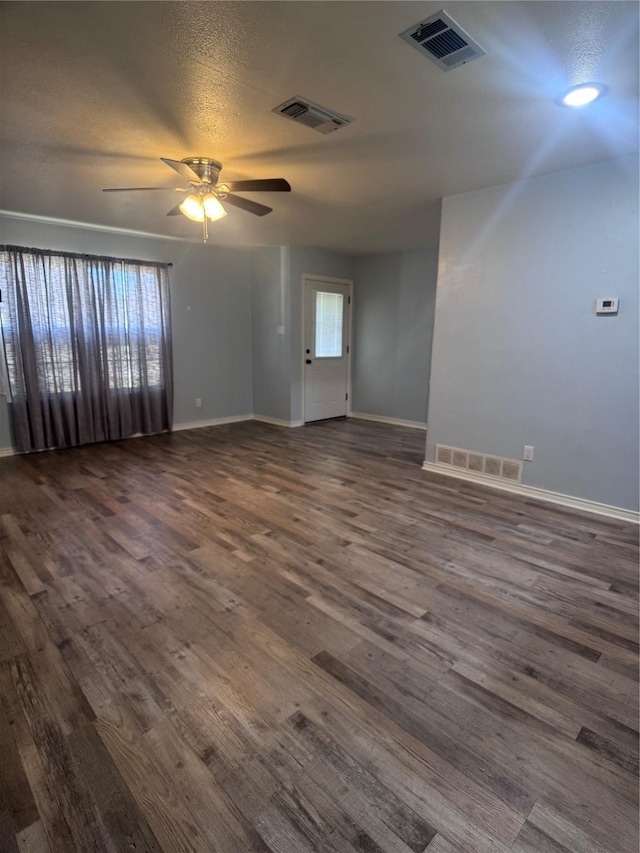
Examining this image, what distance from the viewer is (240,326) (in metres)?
6.27

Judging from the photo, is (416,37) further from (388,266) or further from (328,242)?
(388,266)

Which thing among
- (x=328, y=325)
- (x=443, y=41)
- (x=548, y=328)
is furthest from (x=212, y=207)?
(x=328, y=325)

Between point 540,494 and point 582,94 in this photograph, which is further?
point 540,494

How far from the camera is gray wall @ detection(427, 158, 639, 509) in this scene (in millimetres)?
2926

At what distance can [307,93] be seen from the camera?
2020 mm

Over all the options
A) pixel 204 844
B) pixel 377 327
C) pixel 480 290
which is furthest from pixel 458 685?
pixel 377 327

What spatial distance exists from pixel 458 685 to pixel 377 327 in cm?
551

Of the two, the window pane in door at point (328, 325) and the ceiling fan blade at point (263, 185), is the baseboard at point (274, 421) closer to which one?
the window pane in door at point (328, 325)

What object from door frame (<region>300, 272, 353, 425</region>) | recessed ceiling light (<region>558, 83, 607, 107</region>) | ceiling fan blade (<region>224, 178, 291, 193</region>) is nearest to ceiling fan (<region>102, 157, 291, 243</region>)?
ceiling fan blade (<region>224, 178, 291, 193</region>)

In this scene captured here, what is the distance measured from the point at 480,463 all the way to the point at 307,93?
3.01 metres

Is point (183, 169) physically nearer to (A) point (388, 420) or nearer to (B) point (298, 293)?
(B) point (298, 293)

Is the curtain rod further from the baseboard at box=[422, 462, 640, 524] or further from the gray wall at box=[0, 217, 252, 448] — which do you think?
the baseboard at box=[422, 462, 640, 524]

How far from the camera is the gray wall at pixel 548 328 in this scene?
9.60 ft

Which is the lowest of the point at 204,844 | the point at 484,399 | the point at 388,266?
the point at 204,844
